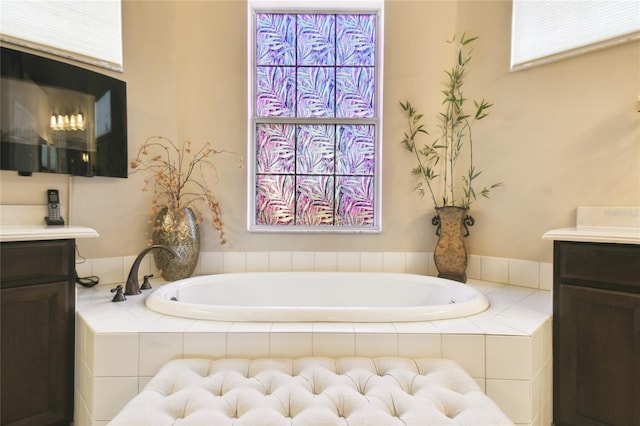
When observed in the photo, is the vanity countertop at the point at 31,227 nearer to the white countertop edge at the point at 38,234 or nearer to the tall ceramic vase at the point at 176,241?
the white countertop edge at the point at 38,234

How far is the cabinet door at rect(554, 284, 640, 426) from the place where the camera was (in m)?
1.21

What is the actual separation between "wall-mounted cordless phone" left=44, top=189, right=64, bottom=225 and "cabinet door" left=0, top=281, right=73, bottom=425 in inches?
21.8

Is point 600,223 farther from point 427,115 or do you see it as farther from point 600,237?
point 427,115

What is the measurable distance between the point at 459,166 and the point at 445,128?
0.30m

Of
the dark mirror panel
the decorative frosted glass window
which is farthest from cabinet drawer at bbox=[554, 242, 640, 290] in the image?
the dark mirror panel

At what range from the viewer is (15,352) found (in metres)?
1.27

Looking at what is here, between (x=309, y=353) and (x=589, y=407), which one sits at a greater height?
(x=309, y=353)

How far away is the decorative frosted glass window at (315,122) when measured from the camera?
232 centimetres

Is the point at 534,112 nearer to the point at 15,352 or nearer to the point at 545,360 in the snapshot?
the point at 545,360

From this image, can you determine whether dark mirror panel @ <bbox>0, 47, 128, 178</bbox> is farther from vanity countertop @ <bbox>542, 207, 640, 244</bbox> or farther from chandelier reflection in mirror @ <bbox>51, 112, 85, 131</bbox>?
vanity countertop @ <bbox>542, 207, 640, 244</bbox>

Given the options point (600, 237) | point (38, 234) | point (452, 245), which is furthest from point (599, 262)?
point (38, 234)

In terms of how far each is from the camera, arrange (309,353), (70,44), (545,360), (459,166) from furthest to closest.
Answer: (459,166), (70,44), (545,360), (309,353)

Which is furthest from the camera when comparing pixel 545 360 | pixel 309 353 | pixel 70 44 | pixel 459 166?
pixel 459 166

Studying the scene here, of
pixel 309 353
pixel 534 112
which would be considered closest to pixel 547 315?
pixel 309 353
